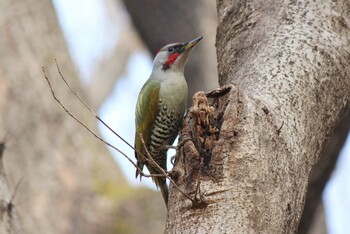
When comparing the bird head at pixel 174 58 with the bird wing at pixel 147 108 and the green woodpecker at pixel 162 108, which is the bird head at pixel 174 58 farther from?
the bird wing at pixel 147 108

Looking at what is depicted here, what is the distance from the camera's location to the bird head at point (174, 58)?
4.85 meters

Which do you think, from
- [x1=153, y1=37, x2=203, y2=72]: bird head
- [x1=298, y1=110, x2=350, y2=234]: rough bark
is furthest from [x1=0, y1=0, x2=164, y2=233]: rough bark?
[x1=298, y1=110, x2=350, y2=234]: rough bark

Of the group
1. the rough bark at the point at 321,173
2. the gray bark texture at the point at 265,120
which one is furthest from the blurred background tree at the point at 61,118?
the gray bark texture at the point at 265,120

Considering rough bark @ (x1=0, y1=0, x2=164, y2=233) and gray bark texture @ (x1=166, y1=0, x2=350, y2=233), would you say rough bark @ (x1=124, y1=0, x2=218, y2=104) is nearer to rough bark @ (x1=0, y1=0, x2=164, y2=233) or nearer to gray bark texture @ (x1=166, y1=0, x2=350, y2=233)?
rough bark @ (x1=0, y1=0, x2=164, y2=233)

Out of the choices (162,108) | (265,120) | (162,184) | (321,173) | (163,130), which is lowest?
(321,173)

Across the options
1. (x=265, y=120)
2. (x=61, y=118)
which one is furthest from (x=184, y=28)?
(x=265, y=120)

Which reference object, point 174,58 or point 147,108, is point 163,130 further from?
point 174,58

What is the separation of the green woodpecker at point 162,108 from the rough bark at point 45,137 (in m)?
2.63

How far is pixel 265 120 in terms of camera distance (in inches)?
114

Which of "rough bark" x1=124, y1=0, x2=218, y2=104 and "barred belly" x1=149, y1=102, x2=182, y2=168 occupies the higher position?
"rough bark" x1=124, y1=0, x2=218, y2=104

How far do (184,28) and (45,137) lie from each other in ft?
5.48

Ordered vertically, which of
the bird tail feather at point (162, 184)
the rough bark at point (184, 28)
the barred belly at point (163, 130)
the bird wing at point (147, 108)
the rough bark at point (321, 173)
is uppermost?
the rough bark at point (184, 28)

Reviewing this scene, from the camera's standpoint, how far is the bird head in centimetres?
485

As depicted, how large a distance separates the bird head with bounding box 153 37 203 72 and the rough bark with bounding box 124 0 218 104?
2030mm
